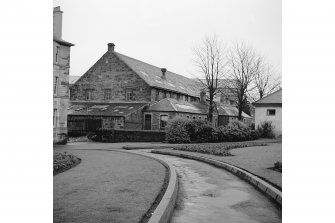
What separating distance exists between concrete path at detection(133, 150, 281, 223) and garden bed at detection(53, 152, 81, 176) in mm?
2084

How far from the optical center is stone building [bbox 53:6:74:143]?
159 inches

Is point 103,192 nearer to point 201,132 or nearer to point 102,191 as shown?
point 102,191

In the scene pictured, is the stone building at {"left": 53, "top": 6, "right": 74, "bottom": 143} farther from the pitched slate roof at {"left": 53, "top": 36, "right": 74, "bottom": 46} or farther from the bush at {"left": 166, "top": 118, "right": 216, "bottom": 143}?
the bush at {"left": 166, "top": 118, "right": 216, "bottom": 143}

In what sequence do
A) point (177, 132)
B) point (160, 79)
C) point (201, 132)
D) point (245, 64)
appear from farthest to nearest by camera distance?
point (160, 79)
point (201, 132)
point (177, 132)
point (245, 64)

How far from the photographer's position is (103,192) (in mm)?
4992

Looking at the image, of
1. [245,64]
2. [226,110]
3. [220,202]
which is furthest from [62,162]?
[226,110]

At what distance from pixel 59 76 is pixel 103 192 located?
206cm

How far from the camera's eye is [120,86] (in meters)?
23.0
